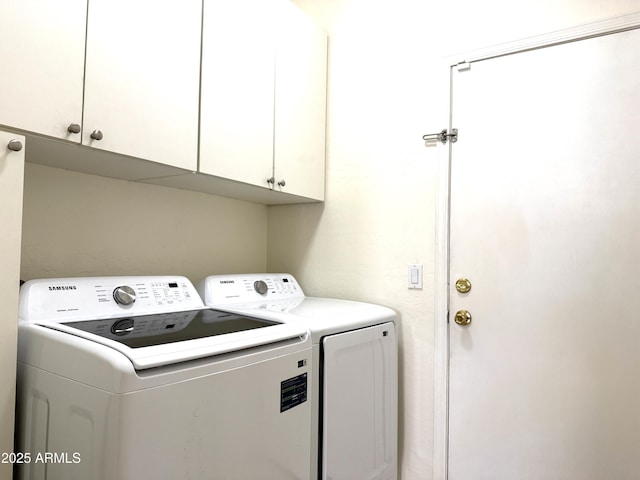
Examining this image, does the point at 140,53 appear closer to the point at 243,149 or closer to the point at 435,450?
the point at 243,149

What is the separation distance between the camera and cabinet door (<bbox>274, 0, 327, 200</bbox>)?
185cm

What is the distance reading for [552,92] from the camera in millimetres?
1601

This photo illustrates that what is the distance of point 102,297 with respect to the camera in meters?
1.36

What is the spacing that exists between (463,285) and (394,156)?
669mm

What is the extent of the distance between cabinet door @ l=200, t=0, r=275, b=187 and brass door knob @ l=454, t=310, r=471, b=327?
3.26 ft

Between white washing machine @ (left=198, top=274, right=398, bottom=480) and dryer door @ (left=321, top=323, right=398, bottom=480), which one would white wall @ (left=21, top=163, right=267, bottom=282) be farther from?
dryer door @ (left=321, top=323, right=398, bottom=480)

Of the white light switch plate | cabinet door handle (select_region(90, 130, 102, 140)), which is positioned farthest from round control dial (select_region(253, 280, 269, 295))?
cabinet door handle (select_region(90, 130, 102, 140))

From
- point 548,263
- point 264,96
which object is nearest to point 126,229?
point 264,96

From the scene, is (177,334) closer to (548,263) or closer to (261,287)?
(261,287)

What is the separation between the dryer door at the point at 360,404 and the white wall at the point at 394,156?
0.52 ft

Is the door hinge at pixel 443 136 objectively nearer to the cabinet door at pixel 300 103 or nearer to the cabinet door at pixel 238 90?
the cabinet door at pixel 300 103

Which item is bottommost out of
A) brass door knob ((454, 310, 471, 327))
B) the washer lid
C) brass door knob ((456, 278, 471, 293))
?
brass door knob ((454, 310, 471, 327))

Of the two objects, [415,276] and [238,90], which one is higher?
[238,90]

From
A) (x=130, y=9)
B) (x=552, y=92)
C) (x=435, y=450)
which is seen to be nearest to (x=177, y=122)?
(x=130, y=9)
